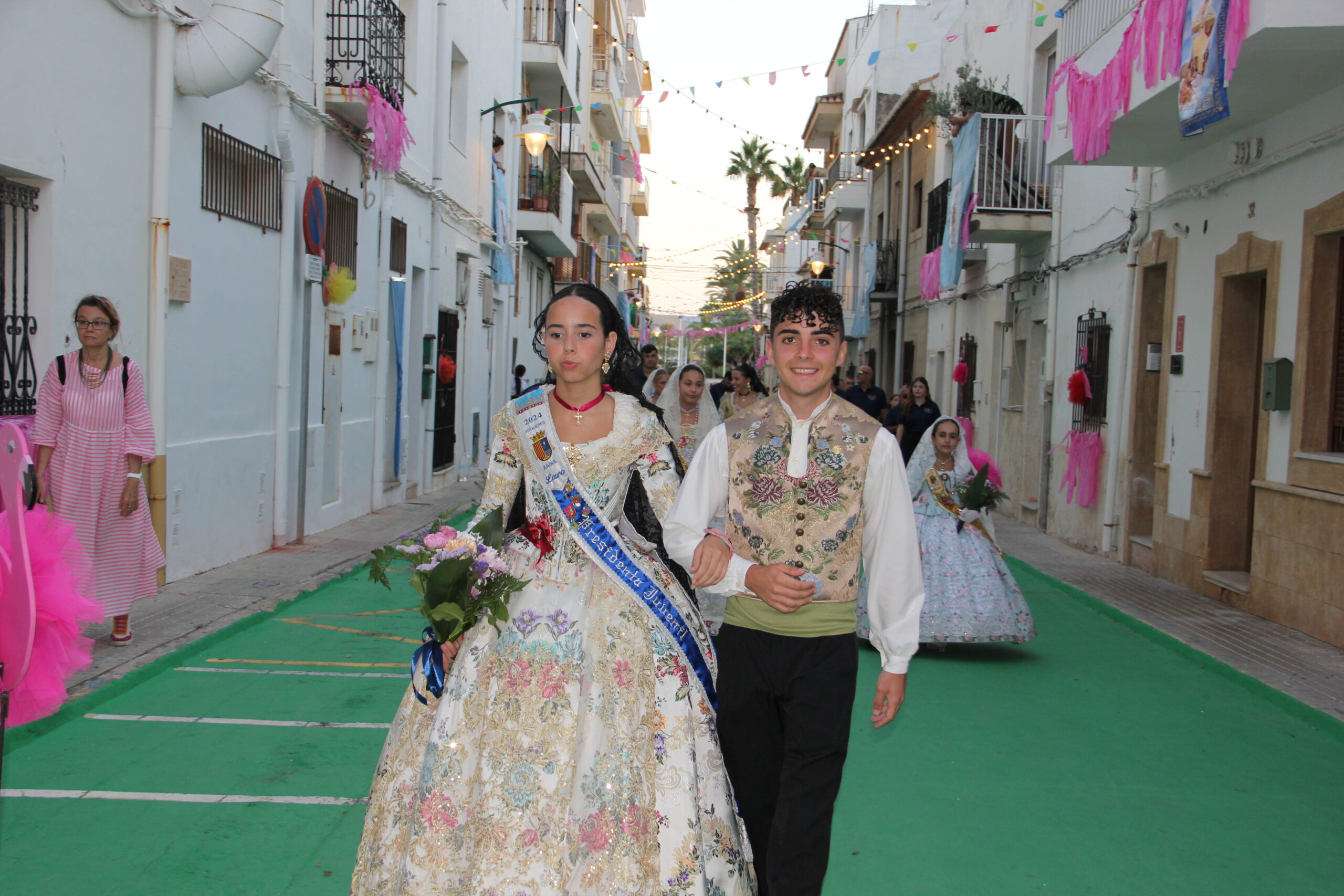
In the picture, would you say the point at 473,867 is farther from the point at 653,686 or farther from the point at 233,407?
the point at 233,407

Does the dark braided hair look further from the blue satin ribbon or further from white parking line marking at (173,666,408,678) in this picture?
white parking line marking at (173,666,408,678)

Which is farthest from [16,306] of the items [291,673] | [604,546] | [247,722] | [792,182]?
[792,182]

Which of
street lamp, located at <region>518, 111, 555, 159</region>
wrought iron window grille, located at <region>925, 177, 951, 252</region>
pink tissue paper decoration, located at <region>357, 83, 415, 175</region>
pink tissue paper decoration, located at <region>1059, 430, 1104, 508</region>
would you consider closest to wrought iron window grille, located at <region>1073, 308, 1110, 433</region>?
pink tissue paper decoration, located at <region>1059, 430, 1104, 508</region>

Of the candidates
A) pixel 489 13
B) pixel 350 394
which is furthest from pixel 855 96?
pixel 350 394

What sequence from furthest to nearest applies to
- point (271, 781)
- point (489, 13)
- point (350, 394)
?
point (489, 13)
point (350, 394)
point (271, 781)

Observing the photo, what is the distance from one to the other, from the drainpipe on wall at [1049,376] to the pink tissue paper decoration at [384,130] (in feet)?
26.3

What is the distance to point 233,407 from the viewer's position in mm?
9562

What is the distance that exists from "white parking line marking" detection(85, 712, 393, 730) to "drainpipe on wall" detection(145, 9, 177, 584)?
8.99 feet

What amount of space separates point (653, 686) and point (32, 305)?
5230 mm

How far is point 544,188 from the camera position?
82.6 feet

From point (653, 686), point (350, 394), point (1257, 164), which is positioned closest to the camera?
point (653, 686)

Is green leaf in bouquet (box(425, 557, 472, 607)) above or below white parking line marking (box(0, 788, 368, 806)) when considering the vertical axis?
above

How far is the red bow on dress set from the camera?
11.2 feet

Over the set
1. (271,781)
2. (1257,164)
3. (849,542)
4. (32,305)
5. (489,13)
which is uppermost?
(489,13)
